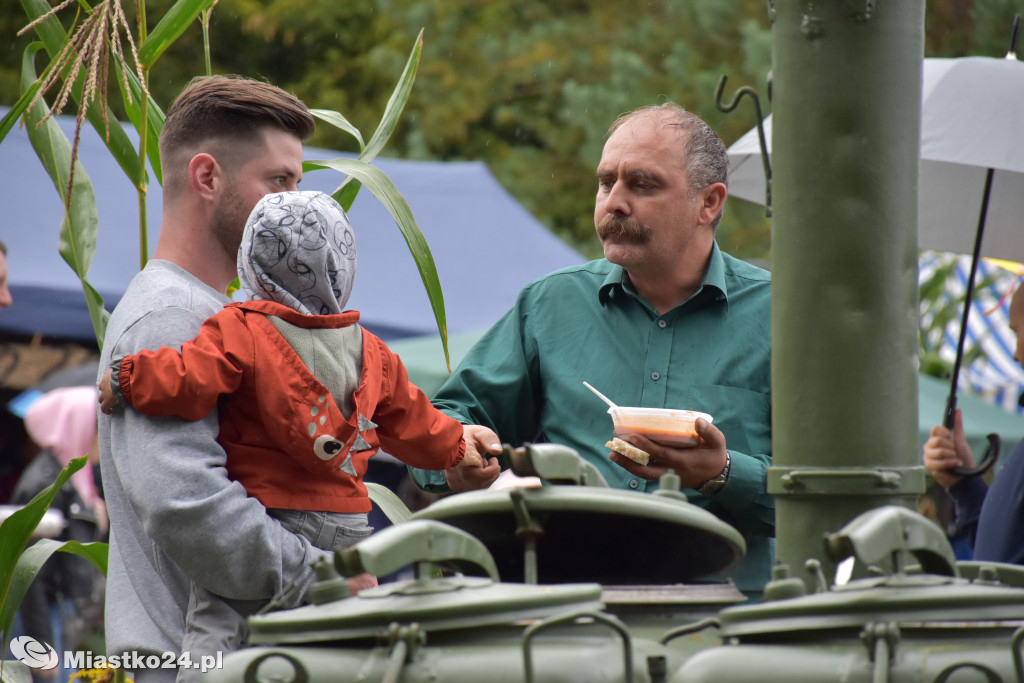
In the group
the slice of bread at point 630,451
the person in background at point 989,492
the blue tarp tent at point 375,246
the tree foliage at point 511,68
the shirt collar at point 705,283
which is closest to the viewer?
the slice of bread at point 630,451

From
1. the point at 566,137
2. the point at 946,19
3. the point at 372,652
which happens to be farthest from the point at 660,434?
the point at 566,137

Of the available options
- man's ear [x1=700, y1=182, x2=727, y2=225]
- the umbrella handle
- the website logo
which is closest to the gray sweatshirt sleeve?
man's ear [x1=700, y1=182, x2=727, y2=225]

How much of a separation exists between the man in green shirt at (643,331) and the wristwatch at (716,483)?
159mm

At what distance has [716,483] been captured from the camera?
2555 millimetres

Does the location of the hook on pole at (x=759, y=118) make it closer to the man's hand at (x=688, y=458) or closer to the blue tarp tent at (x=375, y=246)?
the man's hand at (x=688, y=458)

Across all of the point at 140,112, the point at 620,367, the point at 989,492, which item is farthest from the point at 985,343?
the point at 140,112

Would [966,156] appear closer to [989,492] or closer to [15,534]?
[989,492]

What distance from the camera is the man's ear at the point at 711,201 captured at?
3.13 metres

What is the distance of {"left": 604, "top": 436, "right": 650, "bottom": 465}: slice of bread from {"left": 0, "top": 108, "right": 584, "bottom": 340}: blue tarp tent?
20.7 feet

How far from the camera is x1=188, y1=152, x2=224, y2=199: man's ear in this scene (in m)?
2.45

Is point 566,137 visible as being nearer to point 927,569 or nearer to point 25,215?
point 25,215

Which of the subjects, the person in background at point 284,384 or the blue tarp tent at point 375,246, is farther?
the blue tarp tent at point 375,246

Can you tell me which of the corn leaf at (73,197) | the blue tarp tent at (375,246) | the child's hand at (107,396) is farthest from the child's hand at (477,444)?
the blue tarp tent at (375,246)

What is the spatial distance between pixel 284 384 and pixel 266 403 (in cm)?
4
